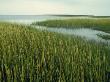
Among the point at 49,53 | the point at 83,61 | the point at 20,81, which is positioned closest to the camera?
the point at 20,81

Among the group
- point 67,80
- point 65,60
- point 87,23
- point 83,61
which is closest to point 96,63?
point 83,61

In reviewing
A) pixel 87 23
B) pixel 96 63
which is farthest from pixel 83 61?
pixel 87 23

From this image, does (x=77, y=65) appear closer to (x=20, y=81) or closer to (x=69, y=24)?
(x=20, y=81)

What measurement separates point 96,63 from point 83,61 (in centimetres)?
45

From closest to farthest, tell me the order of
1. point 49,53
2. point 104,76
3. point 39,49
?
point 104,76 → point 49,53 → point 39,49

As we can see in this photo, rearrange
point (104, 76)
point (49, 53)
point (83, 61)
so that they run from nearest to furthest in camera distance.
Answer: point (104, 76), point (83, 61), point (49, 53)

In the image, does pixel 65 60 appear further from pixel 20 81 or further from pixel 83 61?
pixel 20 81

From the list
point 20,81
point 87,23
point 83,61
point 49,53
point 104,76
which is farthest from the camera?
point 87,23

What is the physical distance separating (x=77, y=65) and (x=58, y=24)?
29.4 meters

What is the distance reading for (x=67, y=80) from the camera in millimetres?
6680

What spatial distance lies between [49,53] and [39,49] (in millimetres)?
1068

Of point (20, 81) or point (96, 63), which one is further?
point (96, 63)

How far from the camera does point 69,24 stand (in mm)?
36594

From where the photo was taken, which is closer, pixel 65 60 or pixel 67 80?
pixel 67 80
